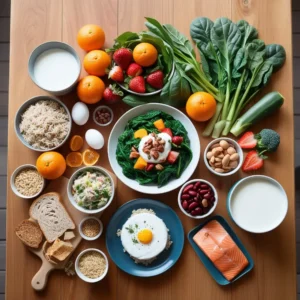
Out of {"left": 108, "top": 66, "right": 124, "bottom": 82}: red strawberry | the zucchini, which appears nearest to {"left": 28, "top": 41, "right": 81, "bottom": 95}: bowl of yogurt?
{"left": 108, "top": 66, "right": 124, "bottom": 82}: red strawberry

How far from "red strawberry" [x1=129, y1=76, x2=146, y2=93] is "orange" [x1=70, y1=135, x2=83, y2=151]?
0.28 metres

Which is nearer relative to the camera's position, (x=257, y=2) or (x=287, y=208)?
(x=287, y=208)

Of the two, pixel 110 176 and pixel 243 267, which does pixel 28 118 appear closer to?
pixel 110 176

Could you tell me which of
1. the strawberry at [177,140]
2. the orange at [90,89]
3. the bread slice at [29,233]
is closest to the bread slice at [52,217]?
the bread slice at [29,233]

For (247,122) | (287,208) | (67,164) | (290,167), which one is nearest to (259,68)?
(247,122)

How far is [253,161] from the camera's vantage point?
148cm

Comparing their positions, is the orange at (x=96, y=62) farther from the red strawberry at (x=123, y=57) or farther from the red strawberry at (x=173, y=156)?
the red strawberry at (x=173, y=156)

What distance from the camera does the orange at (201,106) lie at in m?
1.42

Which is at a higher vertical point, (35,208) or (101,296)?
(35,208)

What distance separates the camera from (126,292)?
148cm

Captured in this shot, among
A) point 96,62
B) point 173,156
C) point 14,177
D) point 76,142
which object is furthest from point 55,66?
point 173,156

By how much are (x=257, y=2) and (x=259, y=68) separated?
10.8 inches

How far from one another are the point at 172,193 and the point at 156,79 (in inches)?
17.1

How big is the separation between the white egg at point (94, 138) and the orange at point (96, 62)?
22 cm
